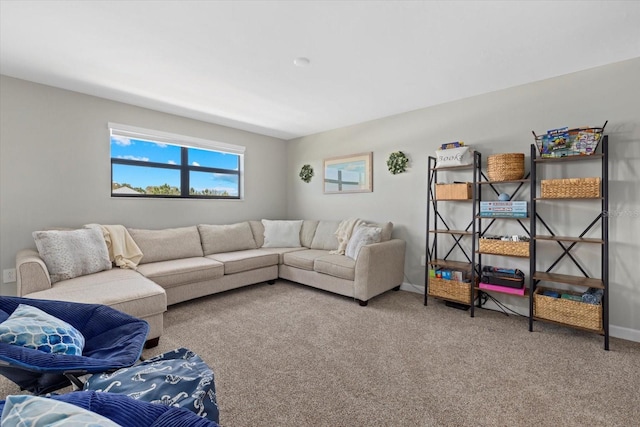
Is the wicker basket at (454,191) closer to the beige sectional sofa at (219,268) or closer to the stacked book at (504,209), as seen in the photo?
the stacked book at (504,209)

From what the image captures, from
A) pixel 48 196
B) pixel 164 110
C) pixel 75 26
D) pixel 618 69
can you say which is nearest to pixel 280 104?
pixel 164 110

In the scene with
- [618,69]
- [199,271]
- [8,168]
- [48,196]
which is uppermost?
[618,69]

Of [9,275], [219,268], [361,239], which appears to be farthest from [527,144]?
[9,275]

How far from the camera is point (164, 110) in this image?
3.64 m

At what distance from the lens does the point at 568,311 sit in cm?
237

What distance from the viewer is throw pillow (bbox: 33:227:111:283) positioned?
7.97 ft

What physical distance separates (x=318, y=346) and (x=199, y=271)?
163cm

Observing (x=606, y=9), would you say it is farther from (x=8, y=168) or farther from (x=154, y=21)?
(x=8, y=168)

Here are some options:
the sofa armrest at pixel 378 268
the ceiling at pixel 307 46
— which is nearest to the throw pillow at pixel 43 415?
the ceiling at pixel 307 46

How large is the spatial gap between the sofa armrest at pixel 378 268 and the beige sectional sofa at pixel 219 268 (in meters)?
Result: 0.01

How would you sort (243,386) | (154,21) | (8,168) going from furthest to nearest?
(8,168) → (154,21) → (243,386)

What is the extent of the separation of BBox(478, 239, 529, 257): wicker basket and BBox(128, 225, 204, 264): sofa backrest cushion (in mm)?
3279

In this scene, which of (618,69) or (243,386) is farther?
(618,69)

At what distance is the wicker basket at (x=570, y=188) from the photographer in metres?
2.32
